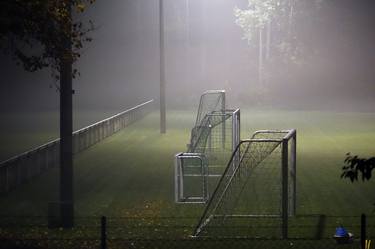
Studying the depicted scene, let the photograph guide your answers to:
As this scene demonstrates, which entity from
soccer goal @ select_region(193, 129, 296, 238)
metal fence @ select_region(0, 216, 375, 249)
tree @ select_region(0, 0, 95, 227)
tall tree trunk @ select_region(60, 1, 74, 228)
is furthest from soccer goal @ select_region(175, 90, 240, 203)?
tree @ select_region(0, 0, 95, 227)

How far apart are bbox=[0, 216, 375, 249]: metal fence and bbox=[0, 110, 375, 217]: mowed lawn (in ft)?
4.94

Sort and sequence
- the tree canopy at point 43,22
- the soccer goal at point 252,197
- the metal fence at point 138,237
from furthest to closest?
1. the soccer goal at point 252,197
2. the tree canopy at point 43,22
3. the metal fence at point 138,237

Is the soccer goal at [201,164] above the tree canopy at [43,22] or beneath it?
beneath

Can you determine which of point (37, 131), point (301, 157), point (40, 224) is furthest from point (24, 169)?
point (37, 131)

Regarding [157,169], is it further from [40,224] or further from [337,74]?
[337,74]

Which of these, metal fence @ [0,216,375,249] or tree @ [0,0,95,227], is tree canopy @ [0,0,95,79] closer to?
tree @ [0,0,95,227]

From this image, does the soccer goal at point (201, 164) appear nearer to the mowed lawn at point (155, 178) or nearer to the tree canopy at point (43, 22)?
the mowed lawn at point (155, 178)

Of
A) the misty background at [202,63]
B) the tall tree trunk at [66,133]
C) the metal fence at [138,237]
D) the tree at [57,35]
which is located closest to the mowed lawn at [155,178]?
the metal fence at [138,237]

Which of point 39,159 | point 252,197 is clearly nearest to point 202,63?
point 39,159

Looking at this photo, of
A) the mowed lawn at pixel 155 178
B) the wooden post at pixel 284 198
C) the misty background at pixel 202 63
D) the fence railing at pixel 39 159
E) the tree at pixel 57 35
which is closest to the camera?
the tree at pixel 57 35

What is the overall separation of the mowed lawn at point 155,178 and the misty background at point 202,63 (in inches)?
1049

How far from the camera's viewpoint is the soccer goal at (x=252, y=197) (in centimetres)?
1441

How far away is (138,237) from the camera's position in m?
13.9

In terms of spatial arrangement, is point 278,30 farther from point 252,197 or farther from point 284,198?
point 284,198
